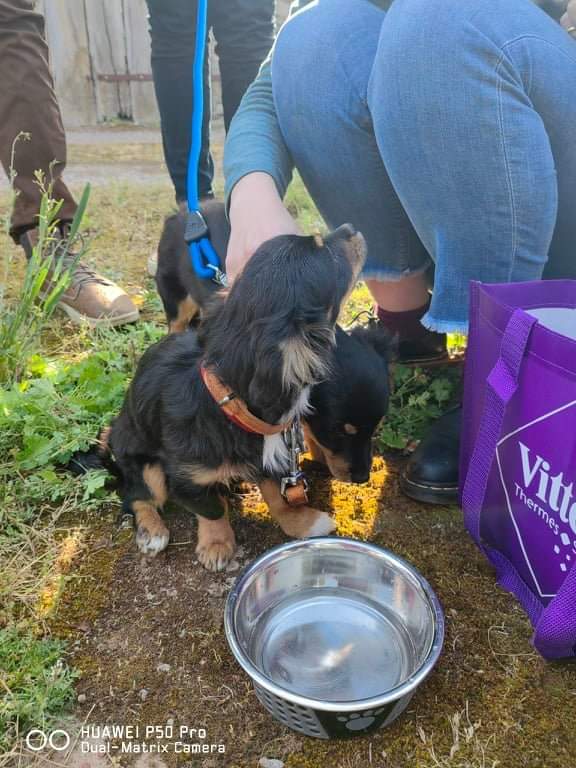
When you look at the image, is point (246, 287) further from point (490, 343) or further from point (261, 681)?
point (261, 681)

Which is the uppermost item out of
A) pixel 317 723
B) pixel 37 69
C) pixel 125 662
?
pixel 37 69

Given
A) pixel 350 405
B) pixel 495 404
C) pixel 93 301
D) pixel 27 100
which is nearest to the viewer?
pixel 495 404

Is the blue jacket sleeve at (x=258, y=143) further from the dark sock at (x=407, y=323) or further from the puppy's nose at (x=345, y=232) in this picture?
the dark sock at (x=407, y=323)

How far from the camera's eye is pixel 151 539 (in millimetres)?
1873

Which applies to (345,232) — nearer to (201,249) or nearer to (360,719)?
(201,249)

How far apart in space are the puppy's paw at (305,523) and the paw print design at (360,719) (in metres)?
0.65

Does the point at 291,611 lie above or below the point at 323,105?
below

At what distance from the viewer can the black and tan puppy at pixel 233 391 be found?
147 centimetres

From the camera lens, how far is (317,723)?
1.26 m

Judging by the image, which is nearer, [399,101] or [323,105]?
[399,101]

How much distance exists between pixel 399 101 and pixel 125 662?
1546 millimetres

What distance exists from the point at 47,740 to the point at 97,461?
91cm

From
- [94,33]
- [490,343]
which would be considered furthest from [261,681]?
[94,33]

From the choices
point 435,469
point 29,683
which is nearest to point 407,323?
point 435,469
